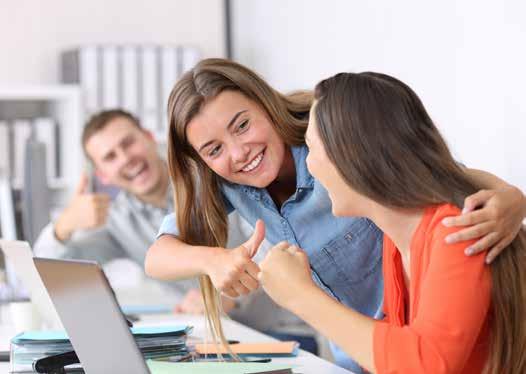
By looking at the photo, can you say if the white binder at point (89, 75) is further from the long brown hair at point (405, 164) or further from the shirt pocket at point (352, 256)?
the long brown hair at point (405, 164)

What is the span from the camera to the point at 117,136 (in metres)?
3.09

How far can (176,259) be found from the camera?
1.70 meters

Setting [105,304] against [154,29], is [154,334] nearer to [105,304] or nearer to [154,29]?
[105,304]

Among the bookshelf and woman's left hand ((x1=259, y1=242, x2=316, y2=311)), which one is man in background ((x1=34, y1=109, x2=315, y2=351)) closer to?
the bookshelf

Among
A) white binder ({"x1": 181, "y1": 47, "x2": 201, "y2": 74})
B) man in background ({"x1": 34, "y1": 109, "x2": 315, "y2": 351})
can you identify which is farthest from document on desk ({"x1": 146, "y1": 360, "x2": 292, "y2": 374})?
white binder ({"x1": 181, "y1": 47, "x2": 201, "y2": 74})

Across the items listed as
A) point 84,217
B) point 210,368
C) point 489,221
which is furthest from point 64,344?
point 84,217

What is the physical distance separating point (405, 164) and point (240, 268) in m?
0.36

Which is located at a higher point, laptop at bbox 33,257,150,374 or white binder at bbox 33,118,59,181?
laptop at bbox 33,257,150,374

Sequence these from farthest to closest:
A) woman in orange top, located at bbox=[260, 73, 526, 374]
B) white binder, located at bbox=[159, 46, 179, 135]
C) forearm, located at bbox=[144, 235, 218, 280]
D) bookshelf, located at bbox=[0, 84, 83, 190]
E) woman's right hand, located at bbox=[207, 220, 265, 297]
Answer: white binder, located at bbox=[159, 46, 179, 135] → bookshelf, located at bbox=[0, 84, 83, 190] → forearm, located at bbox=[144, 235, 218, 280] → woman's right hand, located at bbox=[207, 220, 265, 297] → woman in orange top, located at bbox=[260, 73, 526, 374]

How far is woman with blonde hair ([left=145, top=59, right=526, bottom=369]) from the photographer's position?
1716 millimetres

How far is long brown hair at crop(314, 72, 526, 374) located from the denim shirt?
48cm

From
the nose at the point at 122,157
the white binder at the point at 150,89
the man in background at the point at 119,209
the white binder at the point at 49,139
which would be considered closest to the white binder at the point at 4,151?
the white binder at the point at 49,139

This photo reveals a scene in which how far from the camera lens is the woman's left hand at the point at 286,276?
4.14 feet

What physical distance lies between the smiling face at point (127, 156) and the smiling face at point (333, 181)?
1.71 meters
